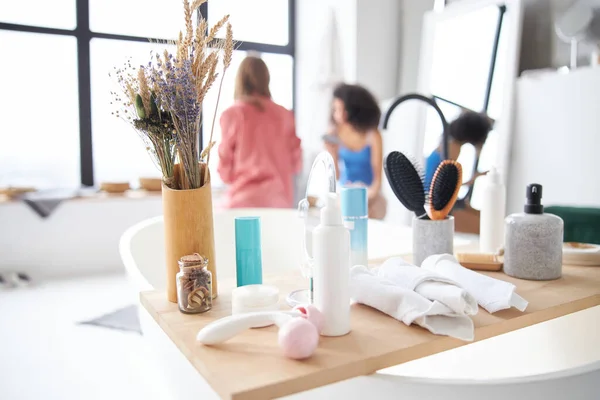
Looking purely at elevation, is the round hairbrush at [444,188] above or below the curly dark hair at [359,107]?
below

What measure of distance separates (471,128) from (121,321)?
A: 226 cm

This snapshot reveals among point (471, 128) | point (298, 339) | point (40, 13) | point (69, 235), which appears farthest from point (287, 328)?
point (40, 13)

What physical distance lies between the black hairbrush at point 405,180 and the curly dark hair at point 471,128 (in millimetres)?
2015

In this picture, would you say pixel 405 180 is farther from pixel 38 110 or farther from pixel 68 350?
pixel 38 110

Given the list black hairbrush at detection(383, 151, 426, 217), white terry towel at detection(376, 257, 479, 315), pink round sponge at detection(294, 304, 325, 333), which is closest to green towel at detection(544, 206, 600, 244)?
black hairbrush at detection(383, 151, 426, 217)

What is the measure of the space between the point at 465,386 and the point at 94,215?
345 cm

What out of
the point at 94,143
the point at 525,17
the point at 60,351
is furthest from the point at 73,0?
the point at 525,17

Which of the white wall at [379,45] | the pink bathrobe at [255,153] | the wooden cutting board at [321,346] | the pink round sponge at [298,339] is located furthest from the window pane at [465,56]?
the pink round sponge at [298,339]

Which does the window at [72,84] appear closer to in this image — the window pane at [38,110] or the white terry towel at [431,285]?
the window pane at [38,110]

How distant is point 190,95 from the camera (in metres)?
0.82

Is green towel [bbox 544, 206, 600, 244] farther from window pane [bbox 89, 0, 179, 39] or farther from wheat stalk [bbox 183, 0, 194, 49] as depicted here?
window pane [bbox 89, 0, 179, 39]

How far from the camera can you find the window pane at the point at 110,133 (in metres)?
3.93

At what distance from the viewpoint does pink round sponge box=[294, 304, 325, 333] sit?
0.67 metres

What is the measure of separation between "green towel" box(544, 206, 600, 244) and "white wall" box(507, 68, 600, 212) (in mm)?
714
